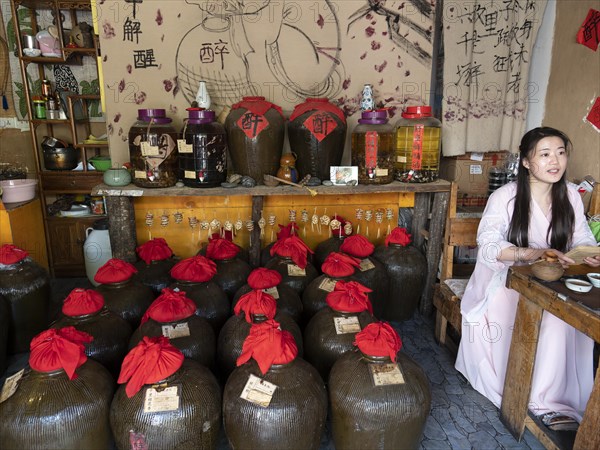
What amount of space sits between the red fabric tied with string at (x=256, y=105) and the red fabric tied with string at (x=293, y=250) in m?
0.81

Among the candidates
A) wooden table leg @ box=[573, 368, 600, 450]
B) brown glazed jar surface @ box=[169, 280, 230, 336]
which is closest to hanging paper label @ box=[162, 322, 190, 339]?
brown glazed jar surface @ box=[169, 280, 230, 336]

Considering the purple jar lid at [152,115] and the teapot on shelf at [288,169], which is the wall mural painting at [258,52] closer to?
the purple jar lid at [152,115]

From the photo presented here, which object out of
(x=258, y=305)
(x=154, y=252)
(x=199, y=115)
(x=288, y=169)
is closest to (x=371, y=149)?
(x=288, y=169)

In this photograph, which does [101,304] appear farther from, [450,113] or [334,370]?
[450,113]

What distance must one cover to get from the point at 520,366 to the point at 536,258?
0.47 metres

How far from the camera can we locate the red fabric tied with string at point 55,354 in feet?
5.08

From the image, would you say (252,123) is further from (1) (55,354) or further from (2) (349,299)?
(1) (55,354)

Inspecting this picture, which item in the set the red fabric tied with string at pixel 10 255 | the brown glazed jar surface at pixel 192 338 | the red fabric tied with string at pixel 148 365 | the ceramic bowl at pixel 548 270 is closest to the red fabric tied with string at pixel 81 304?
the brown glazed jar surface at pixel 192 338

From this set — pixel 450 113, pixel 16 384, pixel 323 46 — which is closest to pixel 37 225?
pixel 16 384

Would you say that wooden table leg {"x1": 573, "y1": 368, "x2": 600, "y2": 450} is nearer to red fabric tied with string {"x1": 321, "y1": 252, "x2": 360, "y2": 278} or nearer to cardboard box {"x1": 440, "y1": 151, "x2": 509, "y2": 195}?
red fabric tied with string {"x1": 321, "y1": 252, "x2": 360, "y2": 278}

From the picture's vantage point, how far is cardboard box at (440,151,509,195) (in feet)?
10.9

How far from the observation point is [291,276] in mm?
2654

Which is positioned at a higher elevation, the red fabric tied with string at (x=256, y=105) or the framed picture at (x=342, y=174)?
the red fabric tied with string at (x=256, y=105)

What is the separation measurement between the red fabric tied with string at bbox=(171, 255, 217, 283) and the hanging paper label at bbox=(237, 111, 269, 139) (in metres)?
0.80
